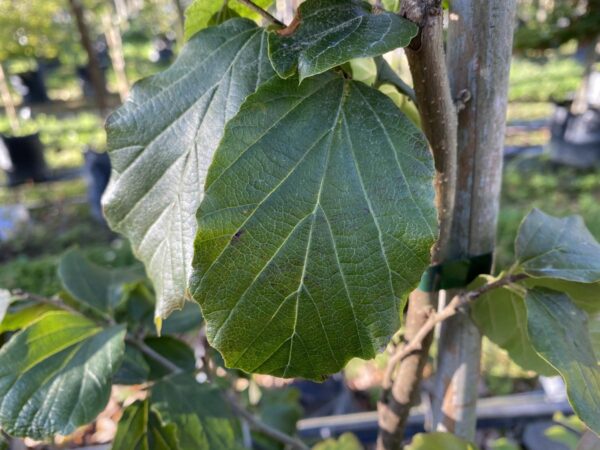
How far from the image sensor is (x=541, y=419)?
1.41 metres

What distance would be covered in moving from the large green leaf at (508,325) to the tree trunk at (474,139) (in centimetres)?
3

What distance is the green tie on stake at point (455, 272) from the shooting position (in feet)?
1.62

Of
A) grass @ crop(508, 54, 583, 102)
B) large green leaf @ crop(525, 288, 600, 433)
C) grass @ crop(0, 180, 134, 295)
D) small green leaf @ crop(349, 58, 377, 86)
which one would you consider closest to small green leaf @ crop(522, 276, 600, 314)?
large green leaf @ crop(525, 288, 600, 433)

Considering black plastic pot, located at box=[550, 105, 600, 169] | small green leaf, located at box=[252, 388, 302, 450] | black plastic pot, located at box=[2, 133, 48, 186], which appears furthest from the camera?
black plastic pot, located at box=[2, 133, 48, 186]

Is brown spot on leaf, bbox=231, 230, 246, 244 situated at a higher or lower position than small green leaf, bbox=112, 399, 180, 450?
higher

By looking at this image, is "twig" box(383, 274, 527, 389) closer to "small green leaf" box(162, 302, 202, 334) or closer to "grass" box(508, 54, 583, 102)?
"small green leaf" box(162, 302, 202, 334)

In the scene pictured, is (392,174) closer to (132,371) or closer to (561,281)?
(561,281)

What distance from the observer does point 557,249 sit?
0.47m

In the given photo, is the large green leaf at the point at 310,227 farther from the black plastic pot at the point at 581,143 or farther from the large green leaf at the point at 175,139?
the black plastic pot at the point at 581,143

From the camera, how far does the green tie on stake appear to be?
493 mm

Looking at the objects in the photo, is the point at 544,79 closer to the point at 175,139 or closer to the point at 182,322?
the point at 182,322

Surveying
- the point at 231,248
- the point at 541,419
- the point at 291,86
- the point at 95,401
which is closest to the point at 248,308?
the point at 231,248

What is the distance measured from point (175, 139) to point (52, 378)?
1.11 ft

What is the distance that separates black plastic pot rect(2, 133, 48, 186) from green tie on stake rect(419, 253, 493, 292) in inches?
162
